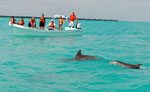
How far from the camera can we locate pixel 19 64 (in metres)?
18.3

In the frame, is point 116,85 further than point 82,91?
Yes

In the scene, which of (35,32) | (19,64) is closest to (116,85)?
(19,64)

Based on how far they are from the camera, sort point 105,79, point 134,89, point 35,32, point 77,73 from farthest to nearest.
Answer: point 35,32 → point 77,73 → point 105,79 → point 134,89

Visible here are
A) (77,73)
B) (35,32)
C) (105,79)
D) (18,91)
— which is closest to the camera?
(18,91)

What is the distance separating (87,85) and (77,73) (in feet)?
8.76

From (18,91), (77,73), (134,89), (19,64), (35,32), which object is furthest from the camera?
(35,32)

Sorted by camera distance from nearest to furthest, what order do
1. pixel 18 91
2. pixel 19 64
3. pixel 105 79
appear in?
pixel 18 91 < pixel 105 79 < pixel 19 64

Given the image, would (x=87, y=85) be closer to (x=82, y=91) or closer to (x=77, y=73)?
(x=82, y=91)

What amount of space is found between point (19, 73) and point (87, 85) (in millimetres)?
3649

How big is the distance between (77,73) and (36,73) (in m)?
1.90

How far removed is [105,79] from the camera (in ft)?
49.1

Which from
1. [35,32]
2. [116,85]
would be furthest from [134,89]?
[35,32]

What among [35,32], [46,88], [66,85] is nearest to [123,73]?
[66,85]

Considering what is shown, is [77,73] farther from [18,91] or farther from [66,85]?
[18,91]
